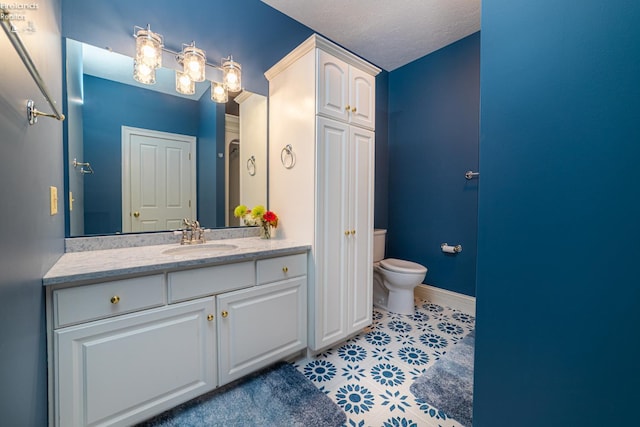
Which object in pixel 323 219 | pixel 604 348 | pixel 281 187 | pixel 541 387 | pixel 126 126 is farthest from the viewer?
pixel 281 187

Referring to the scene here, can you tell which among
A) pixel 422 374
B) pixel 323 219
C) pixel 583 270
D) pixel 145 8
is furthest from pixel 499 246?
pixel 145 8

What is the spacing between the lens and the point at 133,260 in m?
1.19

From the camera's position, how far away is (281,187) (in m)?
1.96

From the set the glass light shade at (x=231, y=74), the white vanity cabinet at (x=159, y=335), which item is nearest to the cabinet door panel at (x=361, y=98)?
the glass light shade at (x=231, y=74)

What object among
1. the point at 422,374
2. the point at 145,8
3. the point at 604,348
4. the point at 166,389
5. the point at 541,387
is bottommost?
the point at 422,374

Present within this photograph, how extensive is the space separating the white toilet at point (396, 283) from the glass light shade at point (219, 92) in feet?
6.47

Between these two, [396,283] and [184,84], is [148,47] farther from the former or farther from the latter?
[396,283]

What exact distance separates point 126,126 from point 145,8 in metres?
0.75

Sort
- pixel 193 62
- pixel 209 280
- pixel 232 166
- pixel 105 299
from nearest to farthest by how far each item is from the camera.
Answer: pixel 105 299 < pixel 209 280 < pixel 193 62 < pixel 232 166

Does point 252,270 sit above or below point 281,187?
below

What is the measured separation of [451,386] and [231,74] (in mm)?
2532

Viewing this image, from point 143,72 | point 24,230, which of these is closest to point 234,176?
point 143,72

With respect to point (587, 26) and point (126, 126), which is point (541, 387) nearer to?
point (587, 26)

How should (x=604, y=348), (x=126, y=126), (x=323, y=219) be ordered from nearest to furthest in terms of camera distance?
1. (x=604, y=348)
2. (x=126, y=126)
3. (x=323, y=219)
